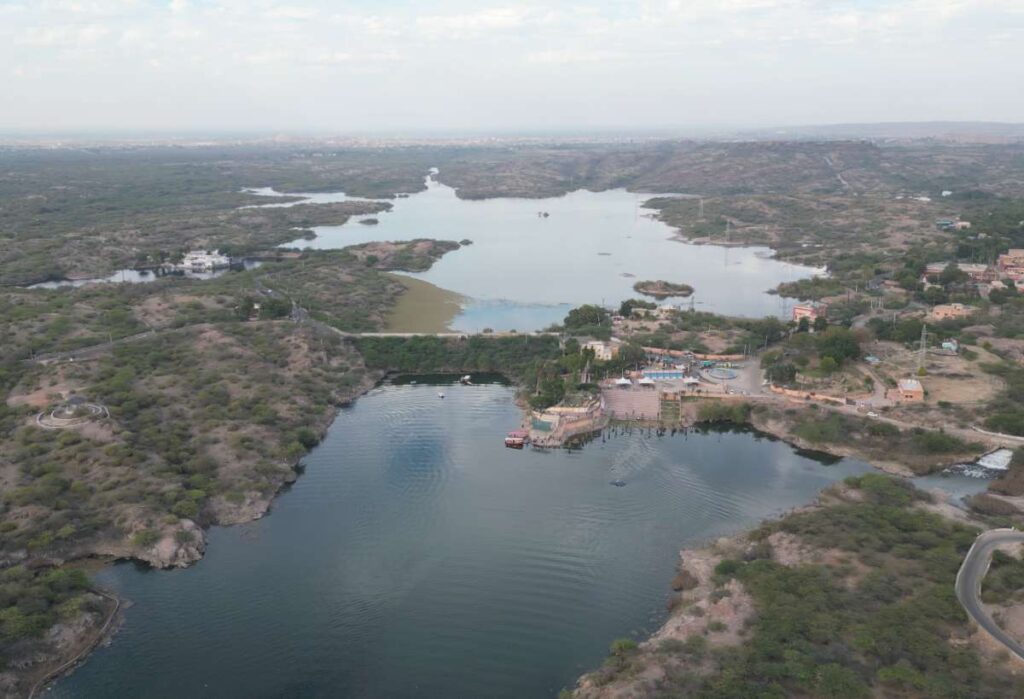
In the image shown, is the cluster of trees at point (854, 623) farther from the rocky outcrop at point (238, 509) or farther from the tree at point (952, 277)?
the tree at point (952, 277)

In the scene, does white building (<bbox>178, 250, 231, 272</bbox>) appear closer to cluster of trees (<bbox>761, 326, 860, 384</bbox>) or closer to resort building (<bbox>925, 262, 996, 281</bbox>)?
cluster of trees (<bbox>761, 326, 860, 384</bbox>)

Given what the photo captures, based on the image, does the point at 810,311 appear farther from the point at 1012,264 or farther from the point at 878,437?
the point at 1012,264

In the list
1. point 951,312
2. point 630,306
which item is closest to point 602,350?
point 630,306

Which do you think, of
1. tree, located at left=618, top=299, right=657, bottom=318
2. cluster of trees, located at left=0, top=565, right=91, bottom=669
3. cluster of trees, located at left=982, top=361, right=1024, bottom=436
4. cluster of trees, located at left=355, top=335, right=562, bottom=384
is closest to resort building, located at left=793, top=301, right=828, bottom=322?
tree, located at left=618, top=299, right=657, bottom=318

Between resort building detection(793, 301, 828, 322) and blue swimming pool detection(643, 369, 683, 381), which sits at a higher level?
resort building detection(793, 301, 828, 322)

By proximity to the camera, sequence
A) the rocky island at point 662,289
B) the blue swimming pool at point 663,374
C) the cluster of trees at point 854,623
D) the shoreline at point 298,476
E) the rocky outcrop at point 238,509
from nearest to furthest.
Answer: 1. the cluster of trees at point 854,623
2. the shoreline at point 298,476
3. the rocky outcrop at point 238,509
4. the blue swimming pool at point 663,374
5. the rocky island at point 662,289

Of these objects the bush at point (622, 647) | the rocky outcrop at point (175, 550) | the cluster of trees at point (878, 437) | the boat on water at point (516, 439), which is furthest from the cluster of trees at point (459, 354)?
the bush at point (622, 647)
